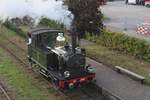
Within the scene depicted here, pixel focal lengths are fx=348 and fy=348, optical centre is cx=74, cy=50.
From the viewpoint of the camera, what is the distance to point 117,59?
22438 mm

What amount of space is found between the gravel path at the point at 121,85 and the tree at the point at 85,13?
3.20 metres

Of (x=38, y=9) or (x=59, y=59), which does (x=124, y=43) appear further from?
(x=59, y=59)

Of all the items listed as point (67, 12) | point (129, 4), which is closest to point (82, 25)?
point (67, 12)

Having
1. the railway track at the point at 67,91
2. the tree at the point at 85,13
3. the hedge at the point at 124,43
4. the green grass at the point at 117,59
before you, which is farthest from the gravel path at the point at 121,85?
the tree at the point at 85,13

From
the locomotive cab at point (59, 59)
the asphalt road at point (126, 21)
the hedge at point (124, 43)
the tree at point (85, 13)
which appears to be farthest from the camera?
the asphalt road at point (126, 21)

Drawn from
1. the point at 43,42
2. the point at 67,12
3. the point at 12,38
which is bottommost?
the point at 12,38

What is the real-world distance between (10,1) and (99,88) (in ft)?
35.9

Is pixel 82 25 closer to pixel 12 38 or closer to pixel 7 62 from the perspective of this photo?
pixel 7 62

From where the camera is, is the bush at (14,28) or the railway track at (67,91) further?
the bush at (14,28)

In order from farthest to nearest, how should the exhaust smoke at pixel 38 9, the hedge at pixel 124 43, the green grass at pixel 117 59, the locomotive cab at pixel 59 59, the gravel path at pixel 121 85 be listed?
the hedge at pixel 124 43 → the exhaust smoke at pixel 38 9 → the green grass at pixel 117 59 → the locomotive cab at pixel 59 59 → the gravel path at pixel 121 85

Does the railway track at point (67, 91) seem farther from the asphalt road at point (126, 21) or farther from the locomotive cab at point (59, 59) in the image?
the asphalt road at point (126, 21)

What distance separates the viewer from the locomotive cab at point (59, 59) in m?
16.2

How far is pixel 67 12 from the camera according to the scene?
66.3 ft

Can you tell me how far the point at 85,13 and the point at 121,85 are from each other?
237 inches
